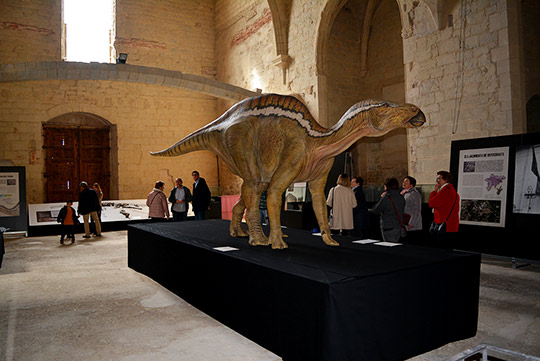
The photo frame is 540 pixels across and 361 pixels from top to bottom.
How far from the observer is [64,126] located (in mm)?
13742

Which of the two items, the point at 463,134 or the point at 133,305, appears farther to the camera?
the point at 463,134

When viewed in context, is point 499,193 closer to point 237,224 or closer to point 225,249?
point 237,224

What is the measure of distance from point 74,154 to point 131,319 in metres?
12.1

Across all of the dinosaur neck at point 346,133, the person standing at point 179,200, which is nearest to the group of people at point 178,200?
the person standing at point 179,200

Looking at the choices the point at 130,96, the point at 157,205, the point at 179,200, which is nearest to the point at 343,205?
the point at 179,200

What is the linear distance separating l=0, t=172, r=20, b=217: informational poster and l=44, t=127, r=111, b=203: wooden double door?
553 centimetres

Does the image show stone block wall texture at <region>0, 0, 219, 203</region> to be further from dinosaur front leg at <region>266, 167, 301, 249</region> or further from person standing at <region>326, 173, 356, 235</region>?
dinosaur front leg at <region>266, 167, 301, 249</region>

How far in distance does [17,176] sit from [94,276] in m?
4.59

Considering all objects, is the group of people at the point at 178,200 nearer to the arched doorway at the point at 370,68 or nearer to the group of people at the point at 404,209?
the group of people at the point at 404,209

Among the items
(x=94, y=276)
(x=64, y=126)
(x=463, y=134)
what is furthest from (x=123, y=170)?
(x=463, y=134)

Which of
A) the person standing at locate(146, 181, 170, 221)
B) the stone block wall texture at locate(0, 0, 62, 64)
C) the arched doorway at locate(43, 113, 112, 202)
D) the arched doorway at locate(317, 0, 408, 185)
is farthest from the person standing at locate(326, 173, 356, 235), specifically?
the stone block wall texture at locate(0, 0, 62, 64)

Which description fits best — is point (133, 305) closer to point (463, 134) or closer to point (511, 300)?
point (511, 300)

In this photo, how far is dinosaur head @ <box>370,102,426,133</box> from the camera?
261 cm

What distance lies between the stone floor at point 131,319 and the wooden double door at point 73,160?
893 cm
